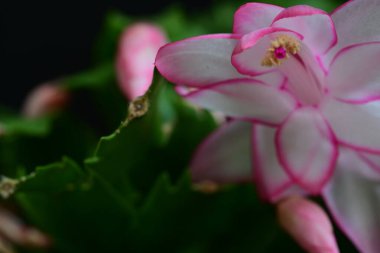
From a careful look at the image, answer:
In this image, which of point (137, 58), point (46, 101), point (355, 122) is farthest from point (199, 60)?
point (46, 101)

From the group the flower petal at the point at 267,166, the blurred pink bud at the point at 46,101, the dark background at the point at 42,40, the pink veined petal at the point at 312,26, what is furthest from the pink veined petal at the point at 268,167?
the dark background at the point at 42,40

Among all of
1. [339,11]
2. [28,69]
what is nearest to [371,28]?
[339,11]

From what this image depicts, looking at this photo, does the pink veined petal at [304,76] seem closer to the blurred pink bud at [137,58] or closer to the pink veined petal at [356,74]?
the pink veined petal at [356,74]

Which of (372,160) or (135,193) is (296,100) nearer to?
(372,160)

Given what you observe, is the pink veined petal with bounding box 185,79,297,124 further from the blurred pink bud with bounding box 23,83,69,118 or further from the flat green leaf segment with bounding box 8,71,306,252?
the blurred pink bud with bounding box 23,83,69,118

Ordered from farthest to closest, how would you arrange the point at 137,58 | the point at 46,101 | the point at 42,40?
the point at 42,40
the point at 46,101
the point at 137,58

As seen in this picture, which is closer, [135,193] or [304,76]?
[304,76]
